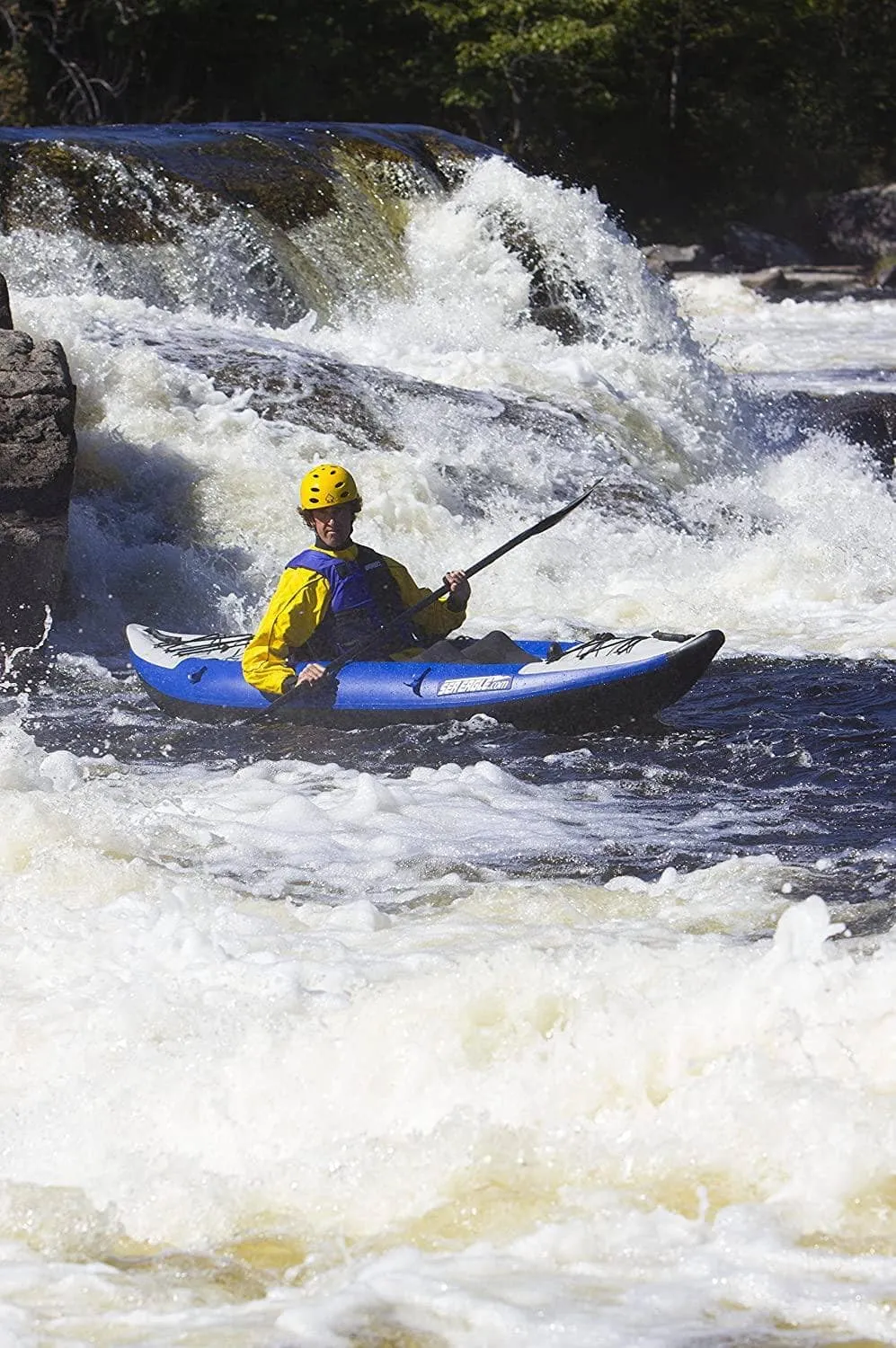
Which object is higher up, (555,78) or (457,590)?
Answer: (555,78)

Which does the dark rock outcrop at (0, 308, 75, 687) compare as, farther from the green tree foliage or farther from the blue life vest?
the green tree foliage

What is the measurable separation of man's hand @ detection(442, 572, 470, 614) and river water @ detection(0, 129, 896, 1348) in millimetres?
482

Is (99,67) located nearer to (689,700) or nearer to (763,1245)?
(689,700)

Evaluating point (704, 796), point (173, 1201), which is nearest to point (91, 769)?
point (704, 796)

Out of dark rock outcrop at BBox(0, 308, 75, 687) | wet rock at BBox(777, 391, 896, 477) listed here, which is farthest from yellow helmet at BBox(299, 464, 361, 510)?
wet rock at BBox(777, 391, 896, 477)

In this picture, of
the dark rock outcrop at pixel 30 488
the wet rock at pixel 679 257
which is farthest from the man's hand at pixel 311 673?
the wet rock at pixel 679 257

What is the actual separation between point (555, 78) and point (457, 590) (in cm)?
1950

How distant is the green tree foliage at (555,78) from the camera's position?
74.4 ft

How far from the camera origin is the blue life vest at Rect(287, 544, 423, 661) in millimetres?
6387

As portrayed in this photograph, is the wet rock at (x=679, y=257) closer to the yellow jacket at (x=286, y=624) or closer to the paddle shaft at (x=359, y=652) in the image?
the paddle shaft at (x=359, y=652)

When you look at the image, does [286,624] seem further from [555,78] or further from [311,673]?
[555,78]

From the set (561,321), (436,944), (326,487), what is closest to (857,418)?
(561,321)

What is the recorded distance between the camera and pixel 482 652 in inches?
251

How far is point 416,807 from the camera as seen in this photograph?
548 cm
